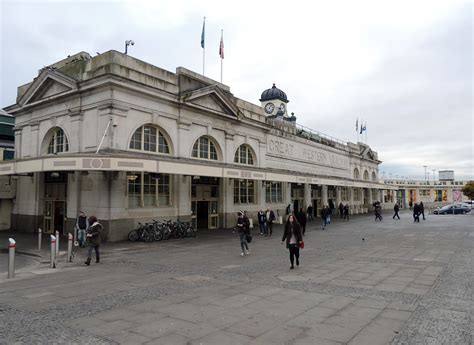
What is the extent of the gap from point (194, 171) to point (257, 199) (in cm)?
1086

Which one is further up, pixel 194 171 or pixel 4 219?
pixel 194 171

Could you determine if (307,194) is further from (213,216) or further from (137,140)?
(137,140)

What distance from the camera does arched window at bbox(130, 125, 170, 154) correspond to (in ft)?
65.6

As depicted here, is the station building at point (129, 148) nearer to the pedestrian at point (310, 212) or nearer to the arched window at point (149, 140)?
the arched window at point (149, 140)

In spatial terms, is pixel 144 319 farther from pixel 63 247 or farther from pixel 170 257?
pixel 63 247

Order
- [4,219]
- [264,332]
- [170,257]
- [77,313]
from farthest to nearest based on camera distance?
[4,219]
[170,257]
[77,313]
[264,332]

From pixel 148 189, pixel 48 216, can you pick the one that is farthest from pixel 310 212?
pixel 48 216

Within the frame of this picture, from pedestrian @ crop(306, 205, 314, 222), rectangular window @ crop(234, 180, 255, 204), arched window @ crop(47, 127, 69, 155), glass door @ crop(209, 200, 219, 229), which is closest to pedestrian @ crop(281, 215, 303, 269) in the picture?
glass door @ crop(209, 200, 219, 229)

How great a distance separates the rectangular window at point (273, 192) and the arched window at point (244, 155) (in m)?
2.96

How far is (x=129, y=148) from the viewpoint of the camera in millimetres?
19375

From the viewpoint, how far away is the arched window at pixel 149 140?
19984mm

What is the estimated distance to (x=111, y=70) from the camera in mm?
18328

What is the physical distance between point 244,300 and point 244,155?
21831 mm

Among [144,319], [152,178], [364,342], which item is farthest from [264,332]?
[152,178]
